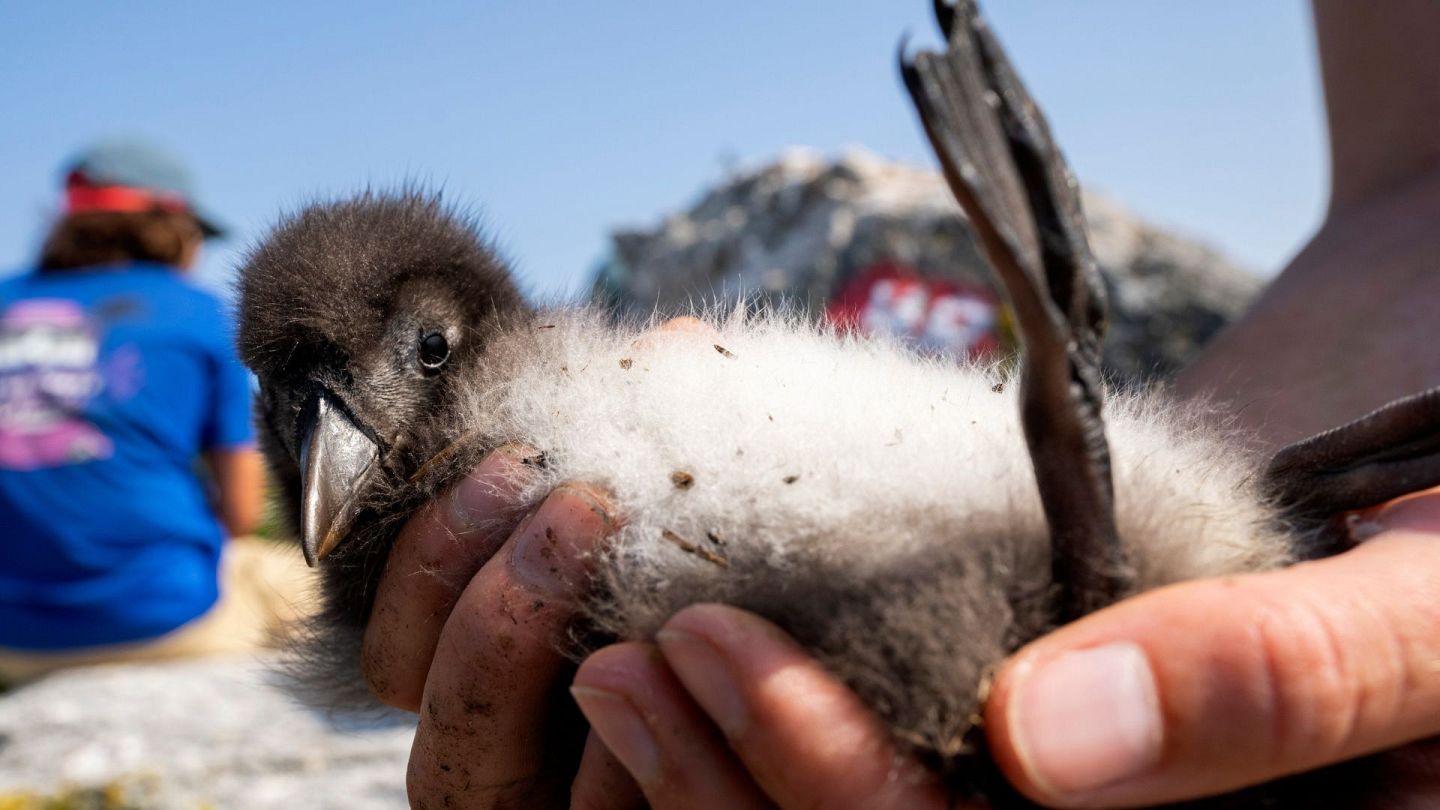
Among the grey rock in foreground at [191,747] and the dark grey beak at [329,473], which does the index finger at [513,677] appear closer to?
the dark grey beak at [329,473]

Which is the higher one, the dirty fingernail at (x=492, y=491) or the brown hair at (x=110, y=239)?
the brown hair at (x=110, y=239)

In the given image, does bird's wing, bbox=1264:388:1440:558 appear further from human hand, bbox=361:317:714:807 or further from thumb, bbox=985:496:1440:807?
human hand, bbox=361:317:714:807

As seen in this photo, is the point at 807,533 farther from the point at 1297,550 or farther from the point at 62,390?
the point at 62,390

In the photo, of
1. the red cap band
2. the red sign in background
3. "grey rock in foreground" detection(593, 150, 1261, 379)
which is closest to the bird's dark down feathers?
the red cap band

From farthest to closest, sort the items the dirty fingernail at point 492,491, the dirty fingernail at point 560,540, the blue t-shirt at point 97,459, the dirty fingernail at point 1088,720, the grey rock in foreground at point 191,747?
the blue t-shirt at point 97,459
the grey rock in foreground at point 191,747
the dirty fingernail at point 492,491
the dirty fingernail at point 560,540
the dirty fingernail at point 1088,720

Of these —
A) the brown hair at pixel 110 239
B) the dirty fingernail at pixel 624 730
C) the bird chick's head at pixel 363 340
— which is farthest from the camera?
the brown hair at pixel 110 239

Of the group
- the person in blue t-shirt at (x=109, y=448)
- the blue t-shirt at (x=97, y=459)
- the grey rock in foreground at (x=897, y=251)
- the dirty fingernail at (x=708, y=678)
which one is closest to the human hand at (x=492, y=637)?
the dirty fingernail at (x=708, y=678)

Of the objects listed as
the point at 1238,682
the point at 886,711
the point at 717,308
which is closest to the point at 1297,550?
the point at 1238,682

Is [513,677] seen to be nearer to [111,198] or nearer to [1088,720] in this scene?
[1088,720]
